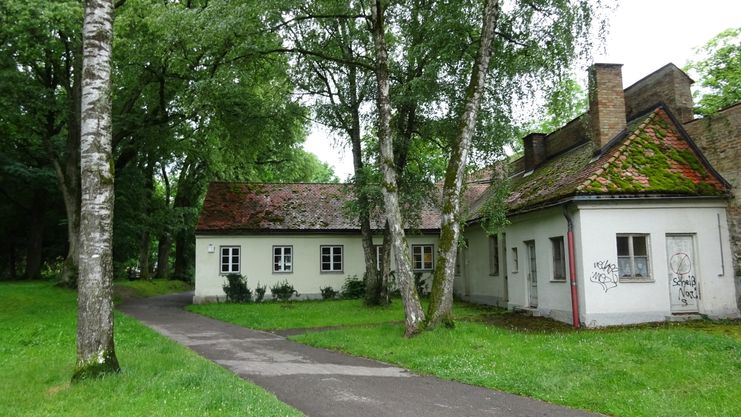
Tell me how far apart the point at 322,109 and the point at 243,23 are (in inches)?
241

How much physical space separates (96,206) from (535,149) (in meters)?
17.8

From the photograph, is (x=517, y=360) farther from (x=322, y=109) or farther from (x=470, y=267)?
(x=470, y=267)

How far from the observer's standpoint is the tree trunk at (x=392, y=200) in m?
12.4

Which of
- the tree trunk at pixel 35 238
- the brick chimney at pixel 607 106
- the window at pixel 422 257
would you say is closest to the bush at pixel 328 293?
the window at pixel 422 257

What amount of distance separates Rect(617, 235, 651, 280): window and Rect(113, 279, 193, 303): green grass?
21.1 meters

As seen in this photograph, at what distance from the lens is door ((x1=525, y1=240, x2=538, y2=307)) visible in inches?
681

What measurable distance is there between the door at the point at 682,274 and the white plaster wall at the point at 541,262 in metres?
2.64

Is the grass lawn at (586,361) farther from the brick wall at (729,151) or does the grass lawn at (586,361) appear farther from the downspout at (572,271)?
the brick wall at (729,151)

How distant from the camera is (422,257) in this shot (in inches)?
1048

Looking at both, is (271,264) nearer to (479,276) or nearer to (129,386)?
(479,276)

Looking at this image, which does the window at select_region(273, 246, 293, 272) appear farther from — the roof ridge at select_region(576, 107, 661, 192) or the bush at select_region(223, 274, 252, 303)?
the roof ridge at select_region(576, 107, 661, 192)

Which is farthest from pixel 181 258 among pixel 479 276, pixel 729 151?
pixel 729 151

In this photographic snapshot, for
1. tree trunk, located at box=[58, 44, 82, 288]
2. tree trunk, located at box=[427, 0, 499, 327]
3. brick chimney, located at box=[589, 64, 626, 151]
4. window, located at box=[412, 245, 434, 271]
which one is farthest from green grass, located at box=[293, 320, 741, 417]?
tree trunk, located at box=[58, 44, 82, 288]

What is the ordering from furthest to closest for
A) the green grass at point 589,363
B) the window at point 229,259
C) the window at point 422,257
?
the window at point 422,257 → the window at point 229,259 → the green grass at point 589,363
